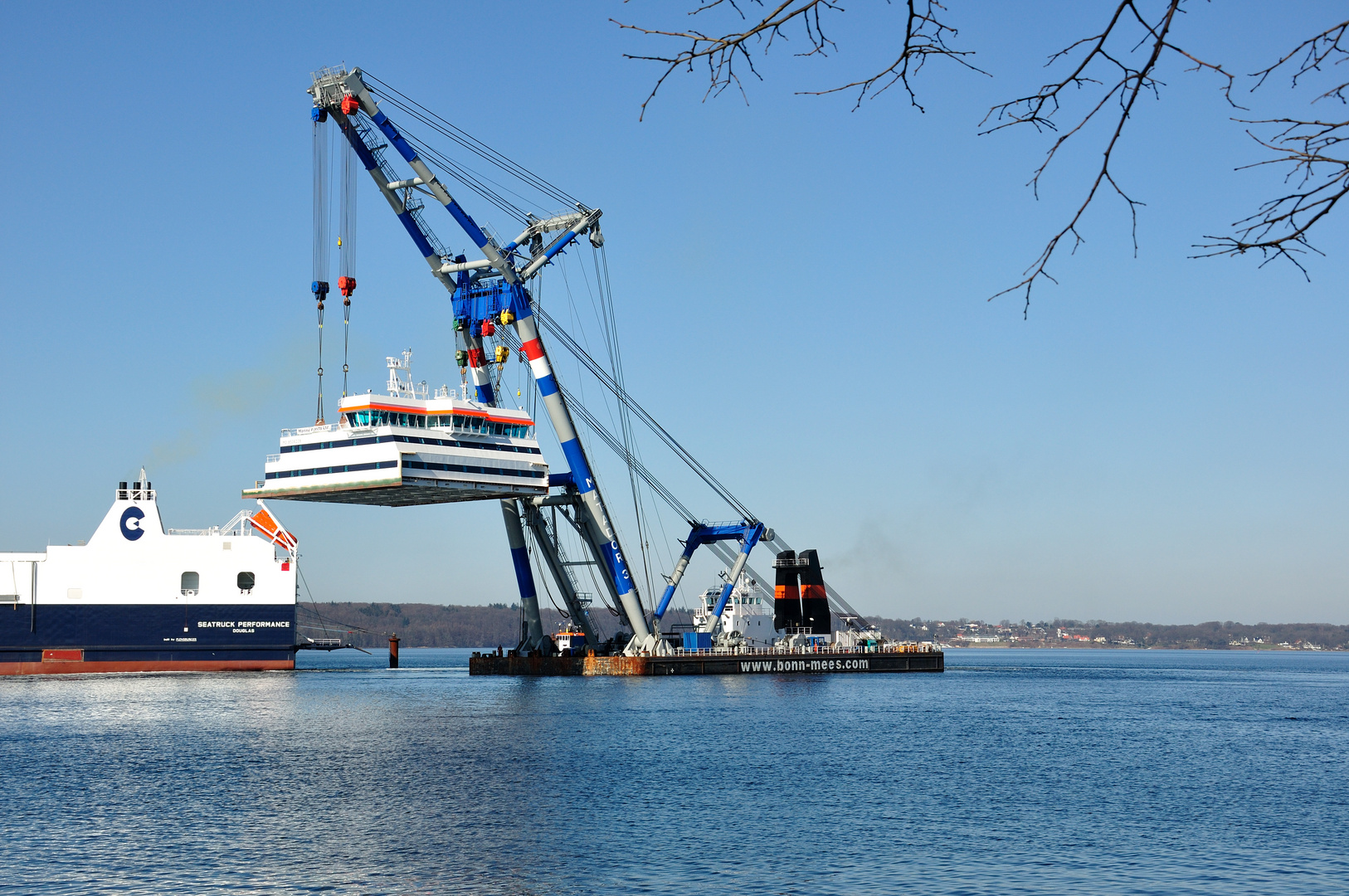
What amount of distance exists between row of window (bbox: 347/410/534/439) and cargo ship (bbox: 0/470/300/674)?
794 inches

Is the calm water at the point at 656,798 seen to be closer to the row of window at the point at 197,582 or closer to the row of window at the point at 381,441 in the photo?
the row of window at the point at 381,441

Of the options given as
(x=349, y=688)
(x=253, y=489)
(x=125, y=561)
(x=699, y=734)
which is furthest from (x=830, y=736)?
(x=125, y=561)

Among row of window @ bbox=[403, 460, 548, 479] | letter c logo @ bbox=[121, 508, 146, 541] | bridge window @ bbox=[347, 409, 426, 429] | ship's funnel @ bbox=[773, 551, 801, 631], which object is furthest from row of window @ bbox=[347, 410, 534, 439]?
ship's funnel @ bbox=[773, 551, 801, 631]

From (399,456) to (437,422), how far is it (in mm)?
4739

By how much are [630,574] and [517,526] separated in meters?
8.87

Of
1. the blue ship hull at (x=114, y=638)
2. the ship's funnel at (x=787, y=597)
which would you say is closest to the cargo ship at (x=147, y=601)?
the blue ship hull at (x=114, y=638)

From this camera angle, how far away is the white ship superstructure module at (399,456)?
61.5 m

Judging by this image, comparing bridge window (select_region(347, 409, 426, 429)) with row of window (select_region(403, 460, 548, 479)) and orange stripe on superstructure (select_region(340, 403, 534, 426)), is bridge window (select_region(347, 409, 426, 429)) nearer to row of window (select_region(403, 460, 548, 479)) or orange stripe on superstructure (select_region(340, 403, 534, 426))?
orange stripe on superstructure (select_region(340, 403, 534, 426))

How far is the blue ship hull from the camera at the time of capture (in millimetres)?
73938

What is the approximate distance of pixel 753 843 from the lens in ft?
83.0

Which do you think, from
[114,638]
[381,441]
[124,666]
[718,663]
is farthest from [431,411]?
[718,663]

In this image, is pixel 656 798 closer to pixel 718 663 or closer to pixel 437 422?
pixel 437 422

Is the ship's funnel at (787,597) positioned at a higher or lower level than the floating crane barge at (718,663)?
higher

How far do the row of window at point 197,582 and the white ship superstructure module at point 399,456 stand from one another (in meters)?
15.7
